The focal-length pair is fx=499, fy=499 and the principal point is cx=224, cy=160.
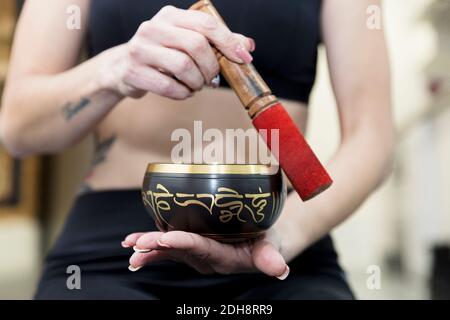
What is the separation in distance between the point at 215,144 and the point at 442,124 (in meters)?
0.49

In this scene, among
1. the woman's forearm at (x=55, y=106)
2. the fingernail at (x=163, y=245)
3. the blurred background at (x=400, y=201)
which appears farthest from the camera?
the blurred background at (x=400, y=201)

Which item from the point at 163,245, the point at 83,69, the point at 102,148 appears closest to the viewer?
the point at 163,245

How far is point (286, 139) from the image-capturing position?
15.3 inches

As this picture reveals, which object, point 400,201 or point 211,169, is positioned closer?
point 211,169

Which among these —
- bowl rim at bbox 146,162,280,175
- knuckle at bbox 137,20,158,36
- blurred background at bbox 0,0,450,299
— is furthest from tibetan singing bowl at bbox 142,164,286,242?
blurred background at bbox 0,0,450,299

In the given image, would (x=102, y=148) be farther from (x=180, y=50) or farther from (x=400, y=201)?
(x=400, y=201)

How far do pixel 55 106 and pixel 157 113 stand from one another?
106mm

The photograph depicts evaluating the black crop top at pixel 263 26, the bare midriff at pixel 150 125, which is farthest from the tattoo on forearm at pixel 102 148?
the black crop top at pixel 263 26

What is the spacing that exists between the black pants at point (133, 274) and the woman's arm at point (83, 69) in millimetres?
94

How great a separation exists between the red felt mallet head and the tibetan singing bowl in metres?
0.02

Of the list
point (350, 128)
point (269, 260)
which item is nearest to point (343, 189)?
point (350, 128)

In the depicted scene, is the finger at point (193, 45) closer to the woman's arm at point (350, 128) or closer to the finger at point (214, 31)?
the finger at point (214, 31)

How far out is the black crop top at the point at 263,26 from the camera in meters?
0.49

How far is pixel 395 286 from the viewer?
2.38 ft
